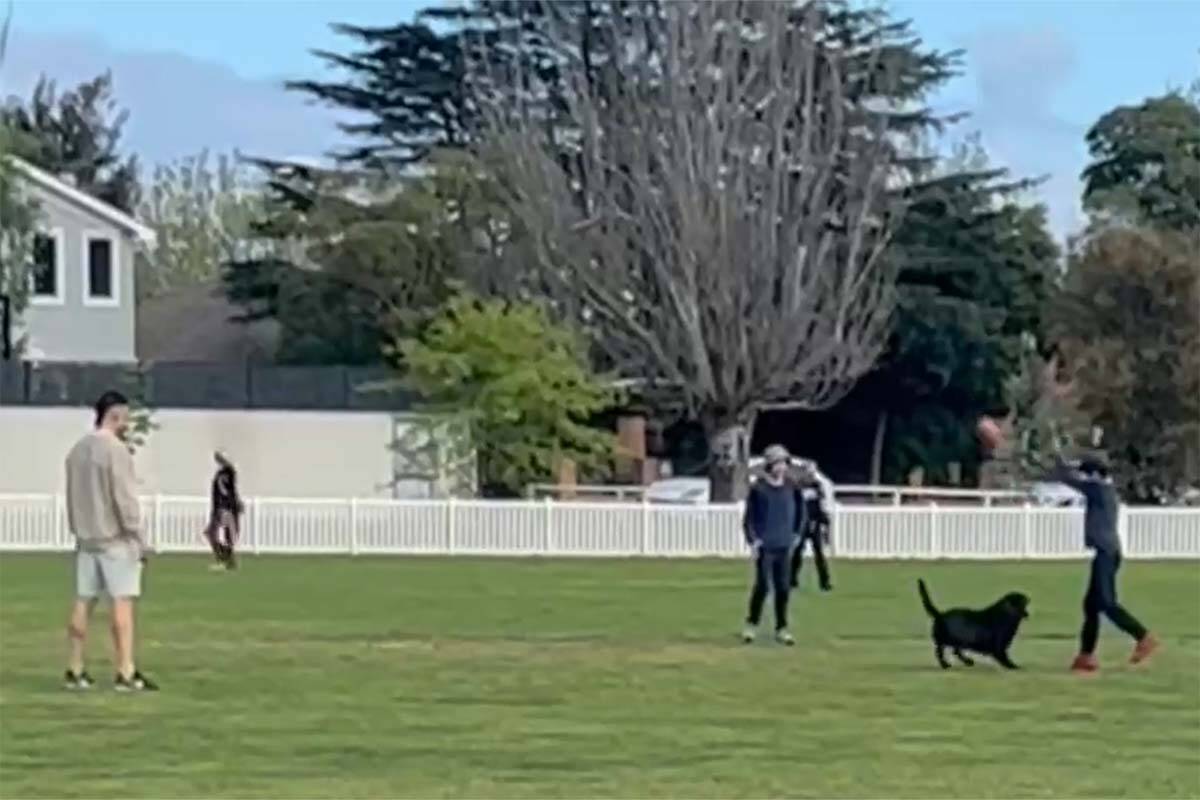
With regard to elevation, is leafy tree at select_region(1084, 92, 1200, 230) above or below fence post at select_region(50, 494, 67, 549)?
above

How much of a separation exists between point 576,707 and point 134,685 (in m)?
2.95

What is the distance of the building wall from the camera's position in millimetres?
66375

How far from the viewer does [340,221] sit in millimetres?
64938

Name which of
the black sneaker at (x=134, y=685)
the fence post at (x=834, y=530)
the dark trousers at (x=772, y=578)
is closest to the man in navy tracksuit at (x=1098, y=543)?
the dark trousers at (x=772, y=578)

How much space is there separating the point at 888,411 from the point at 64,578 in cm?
3648

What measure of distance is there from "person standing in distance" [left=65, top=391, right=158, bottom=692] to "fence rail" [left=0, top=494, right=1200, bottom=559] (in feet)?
96.4

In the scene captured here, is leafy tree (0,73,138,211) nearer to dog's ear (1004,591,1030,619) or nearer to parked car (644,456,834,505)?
parked car (644,456,834,505)

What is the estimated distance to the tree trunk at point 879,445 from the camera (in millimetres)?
71188

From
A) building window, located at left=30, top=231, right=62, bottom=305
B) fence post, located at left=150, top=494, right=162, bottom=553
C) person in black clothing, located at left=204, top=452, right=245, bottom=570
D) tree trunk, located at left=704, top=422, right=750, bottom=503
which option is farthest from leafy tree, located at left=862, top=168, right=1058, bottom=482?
person in black clothing, located at left=204, top=452, right=245, bottom=570

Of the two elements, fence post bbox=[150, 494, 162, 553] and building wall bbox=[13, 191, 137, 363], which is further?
building wall bbox=[13, 191, 137, 363]

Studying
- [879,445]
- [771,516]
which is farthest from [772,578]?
[879,445]

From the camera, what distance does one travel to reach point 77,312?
2655 inches

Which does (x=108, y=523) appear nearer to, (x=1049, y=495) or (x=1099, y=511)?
(x=1099, y=511)

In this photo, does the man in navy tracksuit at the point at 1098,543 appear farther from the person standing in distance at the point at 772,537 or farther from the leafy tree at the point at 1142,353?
the leafy tree at the point at 1142,353
